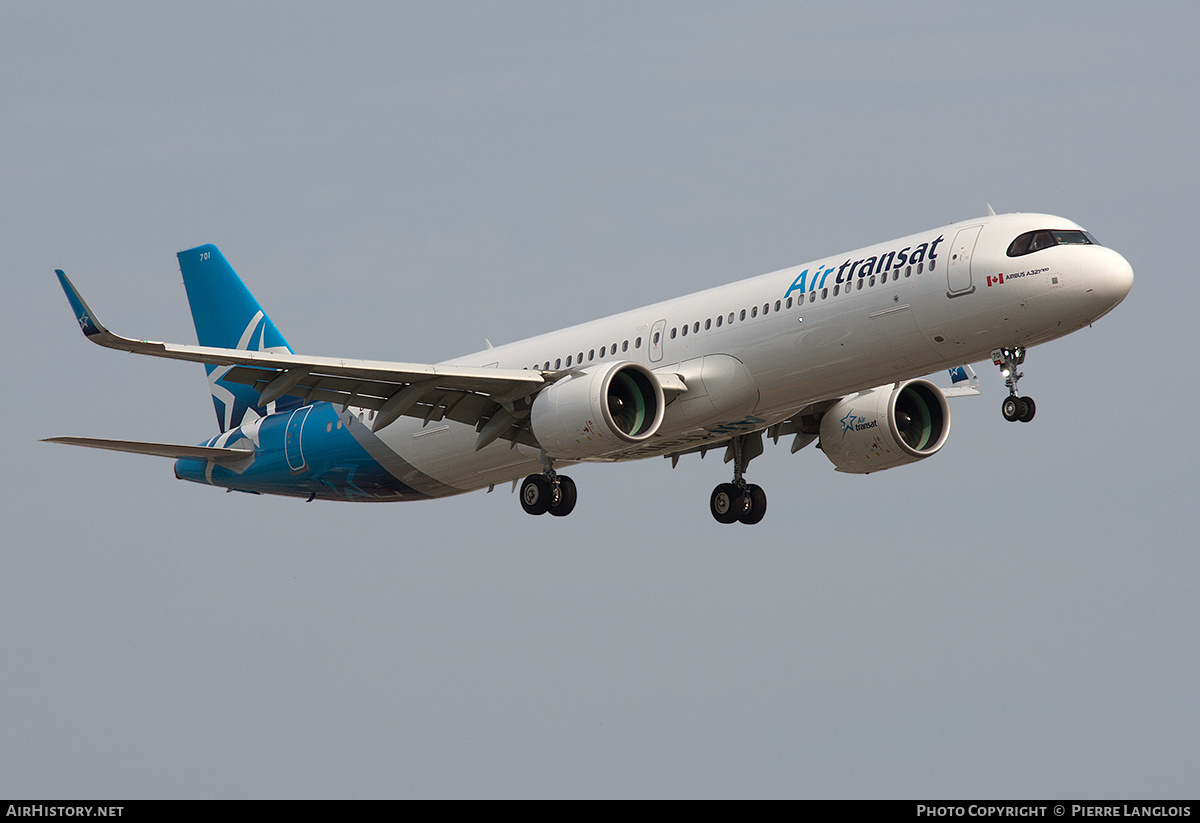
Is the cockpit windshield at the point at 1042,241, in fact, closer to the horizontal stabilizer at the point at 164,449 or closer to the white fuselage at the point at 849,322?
the white fuselage at the point at 849,322

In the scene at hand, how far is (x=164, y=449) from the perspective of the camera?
145 ft

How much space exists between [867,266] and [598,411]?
6676 millimetres

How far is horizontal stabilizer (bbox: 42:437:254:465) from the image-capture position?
4009cm

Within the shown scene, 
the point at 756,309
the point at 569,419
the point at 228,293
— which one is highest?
the point at 228,293

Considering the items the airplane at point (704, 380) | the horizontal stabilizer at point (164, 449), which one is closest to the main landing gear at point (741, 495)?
the airplane at point (704, 380)

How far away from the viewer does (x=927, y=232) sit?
36719 mm

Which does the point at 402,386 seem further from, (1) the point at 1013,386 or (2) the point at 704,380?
(1) the point at 1013,386

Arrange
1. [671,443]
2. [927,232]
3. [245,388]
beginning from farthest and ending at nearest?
[245,388]
[671,443]
[927,232]

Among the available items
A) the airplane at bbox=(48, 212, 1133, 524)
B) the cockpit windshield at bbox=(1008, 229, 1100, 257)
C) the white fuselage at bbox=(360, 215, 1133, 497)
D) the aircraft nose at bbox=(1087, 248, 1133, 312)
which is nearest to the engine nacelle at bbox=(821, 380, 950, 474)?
the airplane at bbox=(48, 212, 1133, 524)

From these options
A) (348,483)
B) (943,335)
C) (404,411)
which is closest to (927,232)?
(943,335)

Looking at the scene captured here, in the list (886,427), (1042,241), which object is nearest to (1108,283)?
(1042,241)

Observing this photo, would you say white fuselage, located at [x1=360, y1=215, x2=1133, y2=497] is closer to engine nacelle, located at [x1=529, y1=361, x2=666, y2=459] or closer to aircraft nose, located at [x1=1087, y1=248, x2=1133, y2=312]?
aircraft nose, located at [x1=1087, y1=248, x2=1133, y2=312]

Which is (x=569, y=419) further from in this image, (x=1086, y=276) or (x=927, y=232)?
(x=1086, y=276)

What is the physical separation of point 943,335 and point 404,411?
40.7 feet
